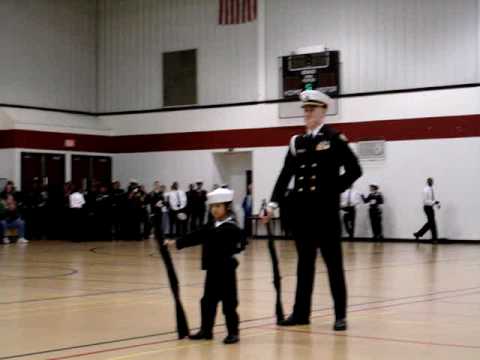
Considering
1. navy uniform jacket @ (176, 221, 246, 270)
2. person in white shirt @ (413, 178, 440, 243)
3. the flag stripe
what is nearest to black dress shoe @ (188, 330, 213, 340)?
navy uniform jacket @ (176, 221, 246, 270)

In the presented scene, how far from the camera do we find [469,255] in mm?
22391

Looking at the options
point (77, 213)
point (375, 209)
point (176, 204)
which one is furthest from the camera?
point (176, 204)

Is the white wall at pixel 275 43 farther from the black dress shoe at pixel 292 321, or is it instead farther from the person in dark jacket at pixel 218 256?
the person in dark jacket at pixel 218 256

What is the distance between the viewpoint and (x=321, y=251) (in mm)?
8805

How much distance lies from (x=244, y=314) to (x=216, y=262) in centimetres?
203

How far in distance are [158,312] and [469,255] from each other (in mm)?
14214

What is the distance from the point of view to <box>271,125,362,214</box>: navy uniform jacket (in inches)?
344

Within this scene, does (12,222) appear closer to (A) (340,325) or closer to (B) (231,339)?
(A) (340,325)

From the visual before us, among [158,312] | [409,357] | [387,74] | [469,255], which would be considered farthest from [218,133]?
[409,357]

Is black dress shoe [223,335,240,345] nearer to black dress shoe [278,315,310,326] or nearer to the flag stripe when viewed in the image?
black dress shoe [278,315,310,326]

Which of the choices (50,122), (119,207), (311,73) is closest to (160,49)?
(50,122)

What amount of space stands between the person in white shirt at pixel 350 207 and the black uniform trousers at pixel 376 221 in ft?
2.60

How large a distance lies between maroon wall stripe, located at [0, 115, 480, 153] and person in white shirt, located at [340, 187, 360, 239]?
227 cm

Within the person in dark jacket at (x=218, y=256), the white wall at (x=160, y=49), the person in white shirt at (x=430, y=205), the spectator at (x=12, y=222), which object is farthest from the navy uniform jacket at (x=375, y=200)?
the person in dark jacket at (x=218, y=256)
